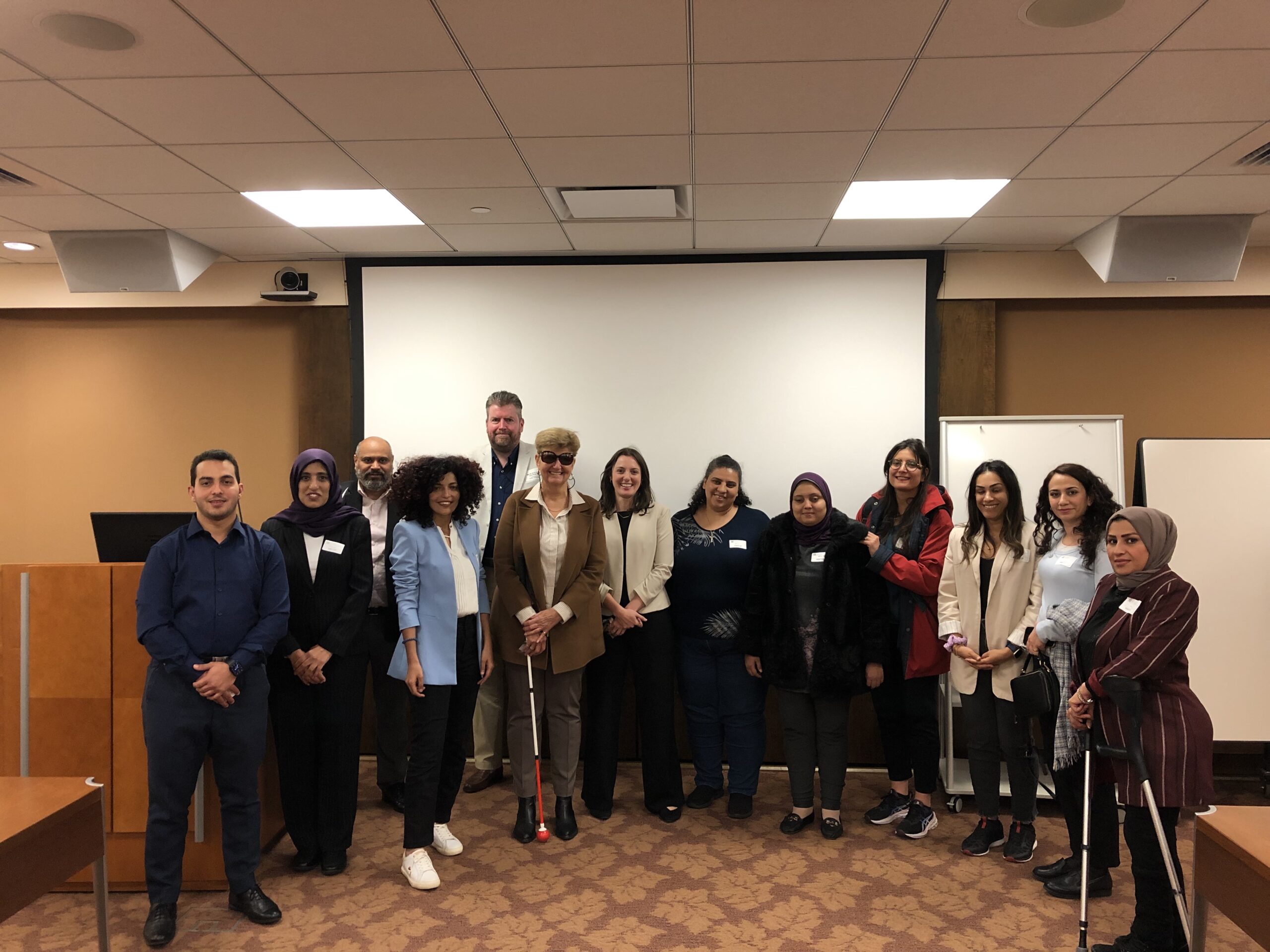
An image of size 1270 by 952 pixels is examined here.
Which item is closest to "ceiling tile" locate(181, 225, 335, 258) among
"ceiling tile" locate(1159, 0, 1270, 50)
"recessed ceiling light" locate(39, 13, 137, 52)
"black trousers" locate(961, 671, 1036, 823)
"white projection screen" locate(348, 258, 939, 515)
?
"white projection screen" locate(348, 258, 939, 515)

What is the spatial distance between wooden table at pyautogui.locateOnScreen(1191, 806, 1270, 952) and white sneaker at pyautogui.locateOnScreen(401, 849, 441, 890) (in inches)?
95.8

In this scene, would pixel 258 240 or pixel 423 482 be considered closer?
pixel 423 482

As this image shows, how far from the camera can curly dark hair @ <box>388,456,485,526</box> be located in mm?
3334

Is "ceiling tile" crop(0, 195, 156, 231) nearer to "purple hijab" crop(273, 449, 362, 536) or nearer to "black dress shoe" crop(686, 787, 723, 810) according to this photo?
"purple hijab" crop(273, 449, 362, 536)

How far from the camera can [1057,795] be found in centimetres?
322

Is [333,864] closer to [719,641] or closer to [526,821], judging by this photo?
[526,821]

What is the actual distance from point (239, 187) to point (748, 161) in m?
2.24

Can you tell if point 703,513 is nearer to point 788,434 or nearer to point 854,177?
point 788,434

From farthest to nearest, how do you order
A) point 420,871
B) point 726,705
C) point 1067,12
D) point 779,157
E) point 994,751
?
point 726,705 < point 994,751 < point 779,157 < point 420,871 < point 1067,12

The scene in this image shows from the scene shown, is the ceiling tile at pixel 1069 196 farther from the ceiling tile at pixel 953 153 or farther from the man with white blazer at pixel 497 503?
the man with white blazer at pixel 497 503

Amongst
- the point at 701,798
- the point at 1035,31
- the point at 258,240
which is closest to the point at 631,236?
the point at 258,240

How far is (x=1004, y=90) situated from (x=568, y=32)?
1.46 meters

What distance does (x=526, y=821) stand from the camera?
12.1 feet

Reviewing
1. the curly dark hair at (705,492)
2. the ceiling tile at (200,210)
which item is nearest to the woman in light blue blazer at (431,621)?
the curly dark hair at (705,492)
